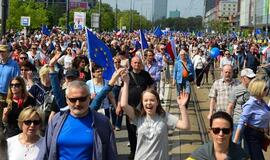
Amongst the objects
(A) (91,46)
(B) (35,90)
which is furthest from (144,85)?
(B) (35,90)

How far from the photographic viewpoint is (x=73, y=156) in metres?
4.41

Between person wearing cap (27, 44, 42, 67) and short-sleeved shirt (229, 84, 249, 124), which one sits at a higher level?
person wearing cap (27, 44, 42, 67)

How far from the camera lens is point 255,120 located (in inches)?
261

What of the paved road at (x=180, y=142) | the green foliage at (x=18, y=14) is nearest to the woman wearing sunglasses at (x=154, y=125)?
the paved road at (x=180, y=142)

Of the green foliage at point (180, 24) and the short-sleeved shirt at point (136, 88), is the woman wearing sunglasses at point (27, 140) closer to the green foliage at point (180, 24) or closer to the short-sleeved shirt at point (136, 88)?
the short-sleeved shirt at point (136, 88)

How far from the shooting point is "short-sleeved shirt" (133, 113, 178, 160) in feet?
17.8

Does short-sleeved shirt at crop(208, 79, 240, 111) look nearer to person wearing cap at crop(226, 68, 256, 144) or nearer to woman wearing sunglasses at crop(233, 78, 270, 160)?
person wearing cap at crop(226, 68, 256, 144)

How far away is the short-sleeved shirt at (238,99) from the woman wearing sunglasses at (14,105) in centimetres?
252

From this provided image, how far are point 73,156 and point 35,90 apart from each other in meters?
3.36

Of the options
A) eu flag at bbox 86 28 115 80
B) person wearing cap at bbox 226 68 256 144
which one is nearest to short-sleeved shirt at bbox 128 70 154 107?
eu flag at bbox 86 28 115 80

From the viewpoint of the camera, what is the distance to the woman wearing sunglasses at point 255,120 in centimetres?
656

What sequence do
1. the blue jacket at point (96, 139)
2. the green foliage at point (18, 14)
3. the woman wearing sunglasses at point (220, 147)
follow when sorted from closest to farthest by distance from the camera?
the woman wearing sunglasses at point (220, 147), the blue jacket at point (96, 139), the green foliage at point (18, 14)

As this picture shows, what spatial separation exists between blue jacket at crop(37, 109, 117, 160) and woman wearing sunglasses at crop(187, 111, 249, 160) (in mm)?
736

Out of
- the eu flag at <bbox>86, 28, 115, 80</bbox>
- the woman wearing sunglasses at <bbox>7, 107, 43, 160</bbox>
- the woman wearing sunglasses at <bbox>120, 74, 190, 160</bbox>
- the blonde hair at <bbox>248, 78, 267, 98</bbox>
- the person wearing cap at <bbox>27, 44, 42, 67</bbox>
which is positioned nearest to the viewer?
the woman wearing sunglasses at <bbox>7, 107, 43, 160</bbox>
